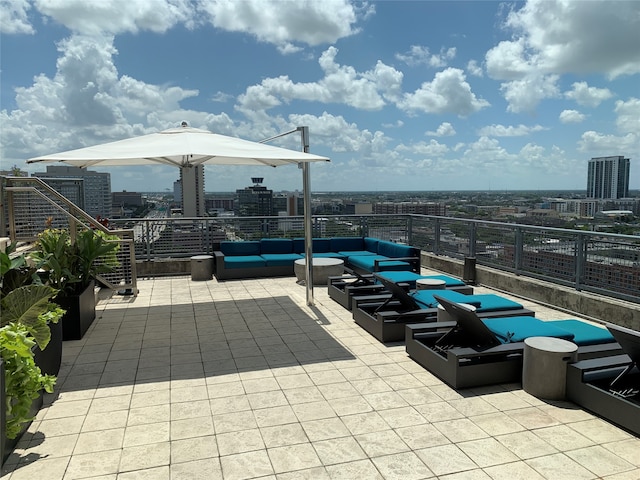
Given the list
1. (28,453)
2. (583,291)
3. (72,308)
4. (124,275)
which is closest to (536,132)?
(583,291)

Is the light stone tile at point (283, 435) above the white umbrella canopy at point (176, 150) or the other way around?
the other way around

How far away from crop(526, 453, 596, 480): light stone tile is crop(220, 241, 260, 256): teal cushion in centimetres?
821

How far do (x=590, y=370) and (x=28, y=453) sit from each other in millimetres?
4269

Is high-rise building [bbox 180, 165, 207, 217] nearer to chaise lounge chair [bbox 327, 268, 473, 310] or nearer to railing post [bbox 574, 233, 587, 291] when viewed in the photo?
chaise lounge chair [bbox 327, 268, 473, 310]

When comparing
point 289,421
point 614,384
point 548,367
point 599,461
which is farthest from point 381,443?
point 614,384

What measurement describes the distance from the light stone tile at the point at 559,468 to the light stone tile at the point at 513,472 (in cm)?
4

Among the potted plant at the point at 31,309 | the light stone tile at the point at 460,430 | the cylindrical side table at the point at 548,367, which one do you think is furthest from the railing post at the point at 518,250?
the potted plant at the point at 31,309

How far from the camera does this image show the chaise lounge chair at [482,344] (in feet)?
13.6

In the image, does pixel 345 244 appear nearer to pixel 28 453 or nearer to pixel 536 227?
pixel 536 227

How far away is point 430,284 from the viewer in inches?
266

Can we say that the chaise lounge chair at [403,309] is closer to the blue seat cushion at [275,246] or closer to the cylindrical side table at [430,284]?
Result: the cylindrical side table at [430,284]

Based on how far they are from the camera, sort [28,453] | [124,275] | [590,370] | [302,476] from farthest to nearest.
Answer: [124,275], [590,370], [28,453], [302,476]

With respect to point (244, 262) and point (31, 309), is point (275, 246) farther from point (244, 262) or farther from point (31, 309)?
point (31, 309)

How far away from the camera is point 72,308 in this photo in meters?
5.68
